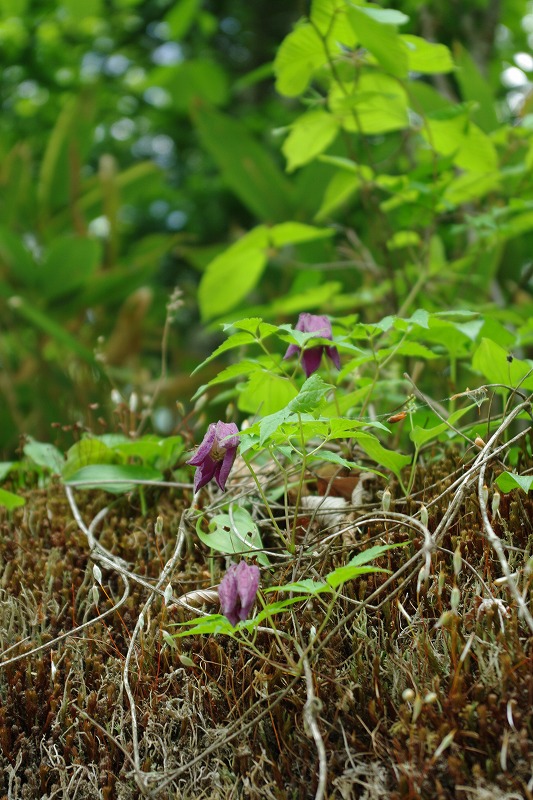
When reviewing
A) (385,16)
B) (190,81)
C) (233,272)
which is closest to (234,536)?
(385,16)

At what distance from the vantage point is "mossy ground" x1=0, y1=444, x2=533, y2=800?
78 cm

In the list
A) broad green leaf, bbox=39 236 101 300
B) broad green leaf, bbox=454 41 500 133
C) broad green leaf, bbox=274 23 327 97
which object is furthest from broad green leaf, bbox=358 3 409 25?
broad green leaf, bbox=39 236 101 300

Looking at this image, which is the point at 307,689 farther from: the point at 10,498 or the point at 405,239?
the point at 405,239

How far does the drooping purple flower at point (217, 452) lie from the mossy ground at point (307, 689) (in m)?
0.18

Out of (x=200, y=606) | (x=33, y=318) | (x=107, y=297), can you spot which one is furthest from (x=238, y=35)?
(x=200, y=606)

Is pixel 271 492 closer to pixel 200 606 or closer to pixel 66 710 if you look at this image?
pixel 200 606

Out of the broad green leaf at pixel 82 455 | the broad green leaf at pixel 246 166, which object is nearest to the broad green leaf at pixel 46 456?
the broad green leaf at pixel 82 455

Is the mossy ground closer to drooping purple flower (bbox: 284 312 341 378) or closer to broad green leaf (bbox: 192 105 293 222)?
drooping purple flower (bbox: 284 312 341 378)

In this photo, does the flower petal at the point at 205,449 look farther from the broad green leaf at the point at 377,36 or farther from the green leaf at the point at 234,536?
the broad green leaf at the point at 377,36

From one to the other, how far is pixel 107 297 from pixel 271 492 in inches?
84.7

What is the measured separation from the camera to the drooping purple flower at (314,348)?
1.21 metres

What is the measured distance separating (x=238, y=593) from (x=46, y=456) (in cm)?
92

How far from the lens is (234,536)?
1131 millimetres

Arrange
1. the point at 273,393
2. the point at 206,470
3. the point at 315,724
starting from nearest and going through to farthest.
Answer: the point at 315,724 < the point at 206,470 < the point at 273,393
